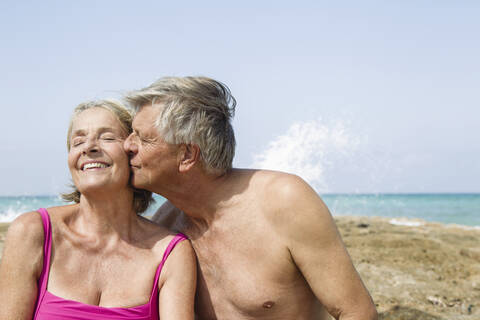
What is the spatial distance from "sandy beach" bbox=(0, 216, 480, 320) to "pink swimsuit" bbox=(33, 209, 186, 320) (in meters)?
3.25

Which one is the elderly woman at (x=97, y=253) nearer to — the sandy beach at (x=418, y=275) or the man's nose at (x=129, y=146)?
Result: the man's nose at (x=129, y=146)

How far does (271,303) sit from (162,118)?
126 centimetres

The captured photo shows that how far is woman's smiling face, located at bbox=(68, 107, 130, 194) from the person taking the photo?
266 cm

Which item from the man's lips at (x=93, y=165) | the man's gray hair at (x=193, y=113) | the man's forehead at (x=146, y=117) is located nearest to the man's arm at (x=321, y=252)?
the man's gray hair at (x=193, y=113)

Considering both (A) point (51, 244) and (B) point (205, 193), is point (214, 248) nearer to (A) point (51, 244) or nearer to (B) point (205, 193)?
(B) point (205, 193)

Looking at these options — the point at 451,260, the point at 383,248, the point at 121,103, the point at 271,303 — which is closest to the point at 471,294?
the point at 451,260

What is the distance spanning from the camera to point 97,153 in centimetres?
271

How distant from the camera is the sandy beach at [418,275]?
534 centimetres

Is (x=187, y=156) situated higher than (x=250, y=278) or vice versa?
(x=187, y=156)

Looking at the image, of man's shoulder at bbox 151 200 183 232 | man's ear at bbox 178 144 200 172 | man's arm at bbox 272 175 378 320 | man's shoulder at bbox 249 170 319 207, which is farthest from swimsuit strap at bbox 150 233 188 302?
man's arm at bbox 272 175 378 320

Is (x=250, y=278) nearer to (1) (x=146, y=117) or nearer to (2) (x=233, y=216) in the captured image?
(2) (x=233, y=216)

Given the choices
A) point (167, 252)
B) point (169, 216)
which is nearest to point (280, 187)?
point (167, 252)

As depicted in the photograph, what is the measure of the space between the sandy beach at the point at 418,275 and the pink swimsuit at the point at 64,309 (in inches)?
128

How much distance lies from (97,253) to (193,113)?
100 centimetres
